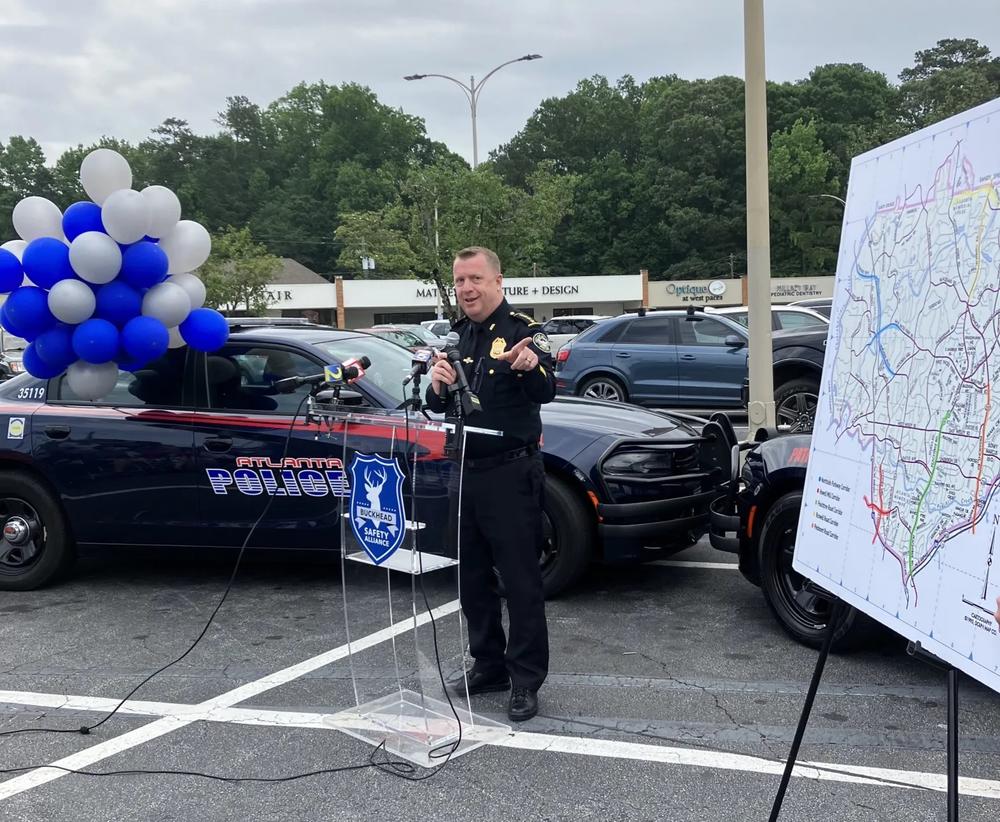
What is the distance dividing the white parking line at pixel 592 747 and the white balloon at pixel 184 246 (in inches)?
97.4

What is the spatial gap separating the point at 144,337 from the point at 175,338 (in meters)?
0.40

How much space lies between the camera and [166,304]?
5.12 meters

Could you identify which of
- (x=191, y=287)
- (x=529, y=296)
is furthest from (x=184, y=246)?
(x=529, y=296)

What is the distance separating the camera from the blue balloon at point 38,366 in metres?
5.25

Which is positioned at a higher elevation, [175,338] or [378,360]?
[175,338]

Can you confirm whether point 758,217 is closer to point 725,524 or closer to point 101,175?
point 725,524

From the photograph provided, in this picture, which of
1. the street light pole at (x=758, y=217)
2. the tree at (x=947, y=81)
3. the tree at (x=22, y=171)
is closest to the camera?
the street light pole at (x=758, y=217)

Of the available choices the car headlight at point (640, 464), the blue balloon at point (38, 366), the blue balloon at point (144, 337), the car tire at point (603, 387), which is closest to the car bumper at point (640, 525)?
the car headlight at point (640, 464)

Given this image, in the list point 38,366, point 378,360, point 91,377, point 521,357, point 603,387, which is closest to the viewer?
point 521,357

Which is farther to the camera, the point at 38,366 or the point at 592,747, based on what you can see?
the point at 38,366

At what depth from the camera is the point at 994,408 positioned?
77.0 inches

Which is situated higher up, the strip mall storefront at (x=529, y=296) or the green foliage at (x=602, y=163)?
the green foliage at (x=602, y=163)

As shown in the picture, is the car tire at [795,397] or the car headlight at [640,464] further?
the car tire at [795,397]

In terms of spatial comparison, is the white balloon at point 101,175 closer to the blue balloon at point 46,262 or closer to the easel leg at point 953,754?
the blue balloon at point 46,262
